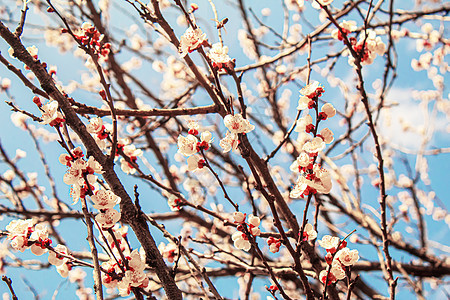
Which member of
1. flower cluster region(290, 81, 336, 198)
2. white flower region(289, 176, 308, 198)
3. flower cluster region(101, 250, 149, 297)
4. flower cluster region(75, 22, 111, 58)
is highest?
flower cluster region(75, 22, 111, 58)

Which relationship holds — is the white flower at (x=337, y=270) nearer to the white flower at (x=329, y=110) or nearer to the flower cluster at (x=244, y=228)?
the flower cluster at (x=244, y=228)

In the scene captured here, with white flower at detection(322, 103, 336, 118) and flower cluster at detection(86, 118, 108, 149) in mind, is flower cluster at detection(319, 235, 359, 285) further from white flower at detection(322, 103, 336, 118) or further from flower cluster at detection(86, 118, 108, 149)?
flower cluster at detection(86, 118, 108, 149)

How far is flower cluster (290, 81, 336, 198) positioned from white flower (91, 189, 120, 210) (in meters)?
0.73

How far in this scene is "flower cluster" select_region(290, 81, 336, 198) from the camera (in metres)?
A: 1.25

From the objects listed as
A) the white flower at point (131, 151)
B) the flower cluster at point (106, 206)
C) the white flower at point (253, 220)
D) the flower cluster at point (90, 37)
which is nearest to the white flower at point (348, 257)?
the white flower at point (253, 220)

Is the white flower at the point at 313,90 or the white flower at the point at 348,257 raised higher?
the white flower at the point at 313,90

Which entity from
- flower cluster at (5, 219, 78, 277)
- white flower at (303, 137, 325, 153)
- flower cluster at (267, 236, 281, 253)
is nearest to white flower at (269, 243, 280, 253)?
flower cluster at (267, 236, 281, 253)

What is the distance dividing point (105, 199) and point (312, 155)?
0.86 m

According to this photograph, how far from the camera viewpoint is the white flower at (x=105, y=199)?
1.32 metres

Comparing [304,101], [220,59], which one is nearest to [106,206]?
[220,59]

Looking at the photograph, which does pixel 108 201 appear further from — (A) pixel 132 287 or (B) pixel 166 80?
(B) pixel 166 80

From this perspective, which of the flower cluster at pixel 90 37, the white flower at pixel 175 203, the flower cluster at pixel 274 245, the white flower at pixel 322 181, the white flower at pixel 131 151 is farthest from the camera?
the white flower at pixel 131 151

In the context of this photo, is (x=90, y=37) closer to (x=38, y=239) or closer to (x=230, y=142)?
(x=230, y=142)

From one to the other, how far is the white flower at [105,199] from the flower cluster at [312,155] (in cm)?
73
